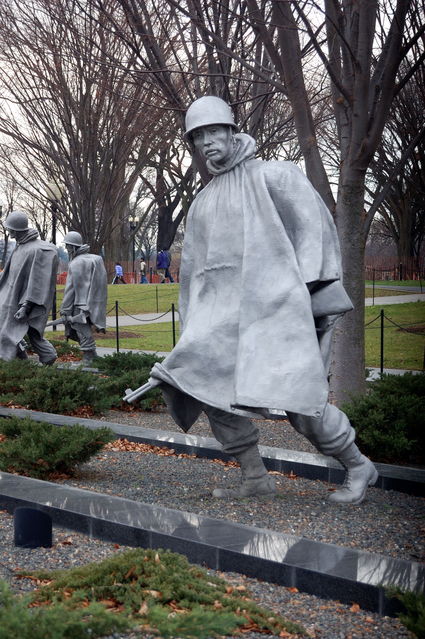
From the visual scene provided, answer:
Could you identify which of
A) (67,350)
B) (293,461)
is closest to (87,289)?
(67,350)

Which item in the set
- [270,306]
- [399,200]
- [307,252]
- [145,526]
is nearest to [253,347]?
[270,306]

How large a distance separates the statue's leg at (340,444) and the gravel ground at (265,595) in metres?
1.09

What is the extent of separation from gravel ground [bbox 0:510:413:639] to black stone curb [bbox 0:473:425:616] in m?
0.05

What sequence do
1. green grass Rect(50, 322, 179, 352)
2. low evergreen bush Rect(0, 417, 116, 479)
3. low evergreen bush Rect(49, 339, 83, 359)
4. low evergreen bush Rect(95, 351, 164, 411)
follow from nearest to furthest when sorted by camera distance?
low evergreen bush Rect(0, 417, 116, 479) < low evergreen bush Rect(95, 351, 164, 411) < low evergreen bush Rect(49, 339, 83, 359) < green grass Rect(50, 322, 179, 352)

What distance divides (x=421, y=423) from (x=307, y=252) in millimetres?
2550

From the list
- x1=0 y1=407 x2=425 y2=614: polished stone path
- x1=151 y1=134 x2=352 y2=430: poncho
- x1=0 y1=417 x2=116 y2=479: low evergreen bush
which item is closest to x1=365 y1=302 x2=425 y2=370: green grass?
x1=0 y1=417 x2=116 y2=479: low evergreen bush

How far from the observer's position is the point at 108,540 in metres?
5.07

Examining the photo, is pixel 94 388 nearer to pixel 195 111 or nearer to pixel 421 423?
pixel 421 423

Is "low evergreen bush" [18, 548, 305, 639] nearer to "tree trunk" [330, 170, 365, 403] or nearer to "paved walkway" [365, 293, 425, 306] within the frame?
"tree trunk" [330, 170, 365, 403]

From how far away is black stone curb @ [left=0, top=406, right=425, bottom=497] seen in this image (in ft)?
20.4

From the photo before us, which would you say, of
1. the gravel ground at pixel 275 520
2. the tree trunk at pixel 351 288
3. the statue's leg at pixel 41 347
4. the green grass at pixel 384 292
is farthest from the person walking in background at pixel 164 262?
the gravel ground at pixel 275 520

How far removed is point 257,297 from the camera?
5.15 meters

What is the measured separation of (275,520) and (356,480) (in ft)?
2.07

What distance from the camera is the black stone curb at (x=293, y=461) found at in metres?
6.23
